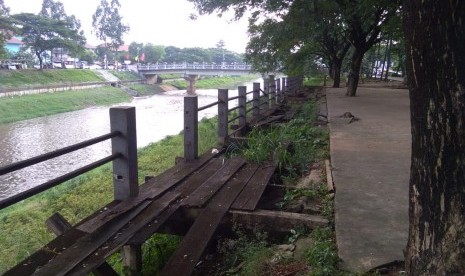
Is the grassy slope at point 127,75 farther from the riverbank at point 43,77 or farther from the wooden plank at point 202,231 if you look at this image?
the wooden plank at point 202,231

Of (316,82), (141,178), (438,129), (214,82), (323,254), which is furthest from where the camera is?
(214,82)

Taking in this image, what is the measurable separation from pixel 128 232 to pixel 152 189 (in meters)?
1.14

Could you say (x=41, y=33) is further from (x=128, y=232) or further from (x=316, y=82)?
(x=128, y=232)

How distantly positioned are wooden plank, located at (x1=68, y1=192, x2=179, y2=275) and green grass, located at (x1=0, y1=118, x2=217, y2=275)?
58cm

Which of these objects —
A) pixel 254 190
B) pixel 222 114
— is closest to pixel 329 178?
pixel 254 190

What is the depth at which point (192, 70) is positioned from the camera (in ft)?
195

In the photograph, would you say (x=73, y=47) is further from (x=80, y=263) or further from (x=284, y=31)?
(x=80, y=263)

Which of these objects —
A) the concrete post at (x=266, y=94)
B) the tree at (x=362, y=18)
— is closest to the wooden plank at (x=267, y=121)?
the concrete post at (x=266, y=94)

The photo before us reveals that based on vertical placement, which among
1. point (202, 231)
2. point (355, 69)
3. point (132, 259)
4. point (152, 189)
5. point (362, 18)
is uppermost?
point (362, 18)

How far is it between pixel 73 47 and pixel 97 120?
2589cm

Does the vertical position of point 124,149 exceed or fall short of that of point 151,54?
it falls short

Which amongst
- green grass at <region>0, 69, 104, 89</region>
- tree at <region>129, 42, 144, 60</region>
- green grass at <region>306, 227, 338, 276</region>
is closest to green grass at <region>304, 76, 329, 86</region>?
green grass at <region>0, 69, 104, 89</region>

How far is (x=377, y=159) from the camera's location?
539 cm

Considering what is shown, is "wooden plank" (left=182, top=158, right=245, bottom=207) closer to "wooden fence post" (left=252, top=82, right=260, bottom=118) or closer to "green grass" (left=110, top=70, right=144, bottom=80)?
"wooden fence post" (left=252, top=82, right=260, bottom=118)
